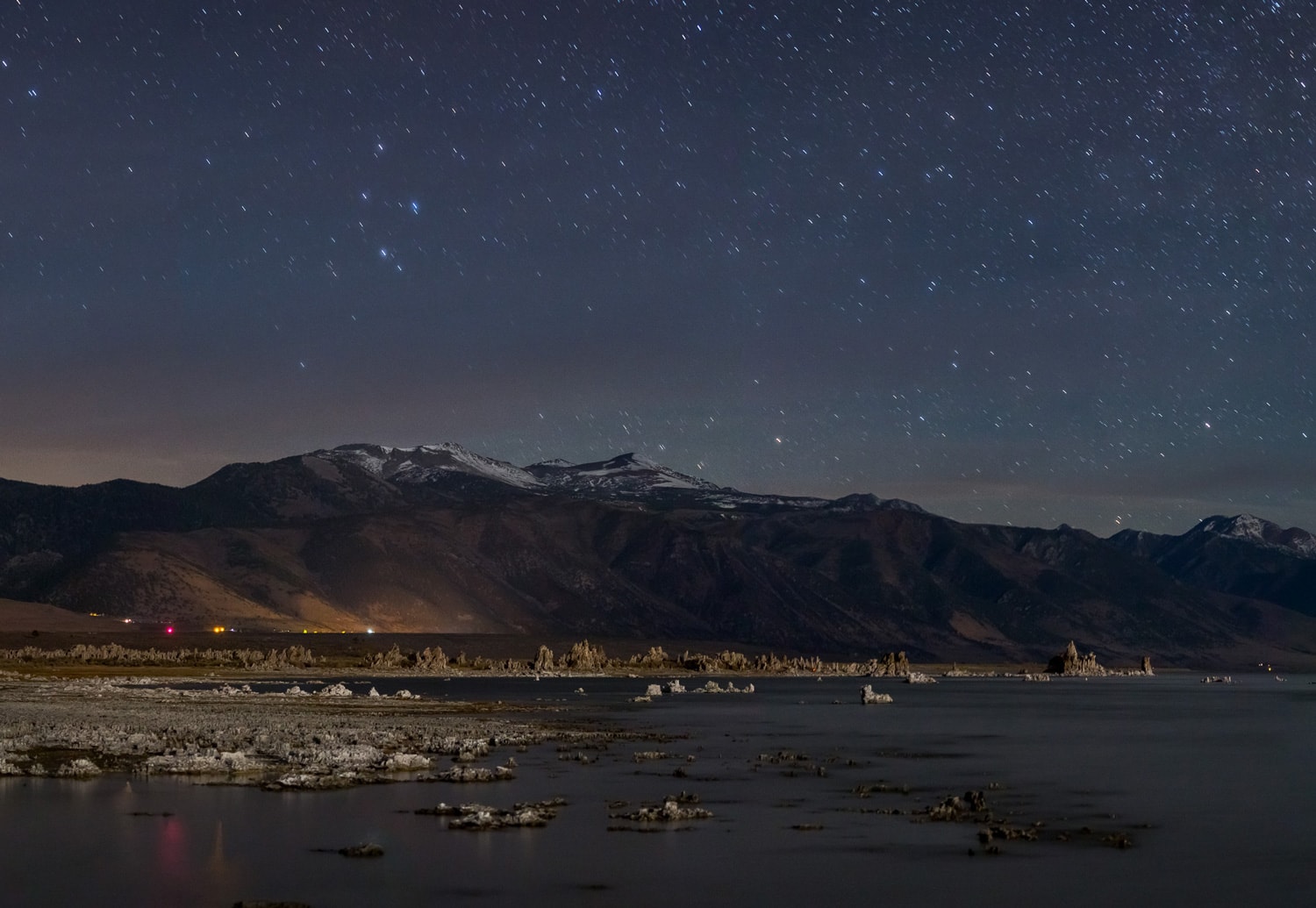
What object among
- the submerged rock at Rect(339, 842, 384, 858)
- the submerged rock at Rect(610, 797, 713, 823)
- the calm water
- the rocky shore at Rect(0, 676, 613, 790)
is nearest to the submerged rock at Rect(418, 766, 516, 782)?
the rocky shore at Rect(0, 676, 613, 790)

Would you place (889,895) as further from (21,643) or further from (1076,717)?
(21,643)

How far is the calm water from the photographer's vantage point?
26.8 metres

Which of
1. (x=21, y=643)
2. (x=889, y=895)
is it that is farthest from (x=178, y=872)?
(x=21, y=643)

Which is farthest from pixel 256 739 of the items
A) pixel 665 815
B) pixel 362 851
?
pixel 362 851

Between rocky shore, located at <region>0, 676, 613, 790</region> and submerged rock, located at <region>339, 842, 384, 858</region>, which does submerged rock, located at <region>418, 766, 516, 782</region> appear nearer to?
rocky shore, located at <region>0, 676, 613, 790</region>

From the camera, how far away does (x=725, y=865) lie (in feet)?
97.1

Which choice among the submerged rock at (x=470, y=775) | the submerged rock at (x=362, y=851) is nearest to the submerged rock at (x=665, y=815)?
the submerged rock at (x=470, y=775)

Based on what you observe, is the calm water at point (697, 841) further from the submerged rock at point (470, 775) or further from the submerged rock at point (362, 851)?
the submerged rock at point (470, 775)

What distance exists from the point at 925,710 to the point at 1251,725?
81.5 feet

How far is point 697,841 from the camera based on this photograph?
3256 centimetres

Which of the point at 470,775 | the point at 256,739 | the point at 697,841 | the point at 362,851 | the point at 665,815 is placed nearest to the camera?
the point at 362,851

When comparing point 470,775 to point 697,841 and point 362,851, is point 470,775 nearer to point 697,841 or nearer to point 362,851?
point 697,841

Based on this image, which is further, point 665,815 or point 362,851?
point 665,815

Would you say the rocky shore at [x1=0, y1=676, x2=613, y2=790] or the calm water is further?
the rocky shore at [x1=0, y1=676, x2=613, y2=790]
